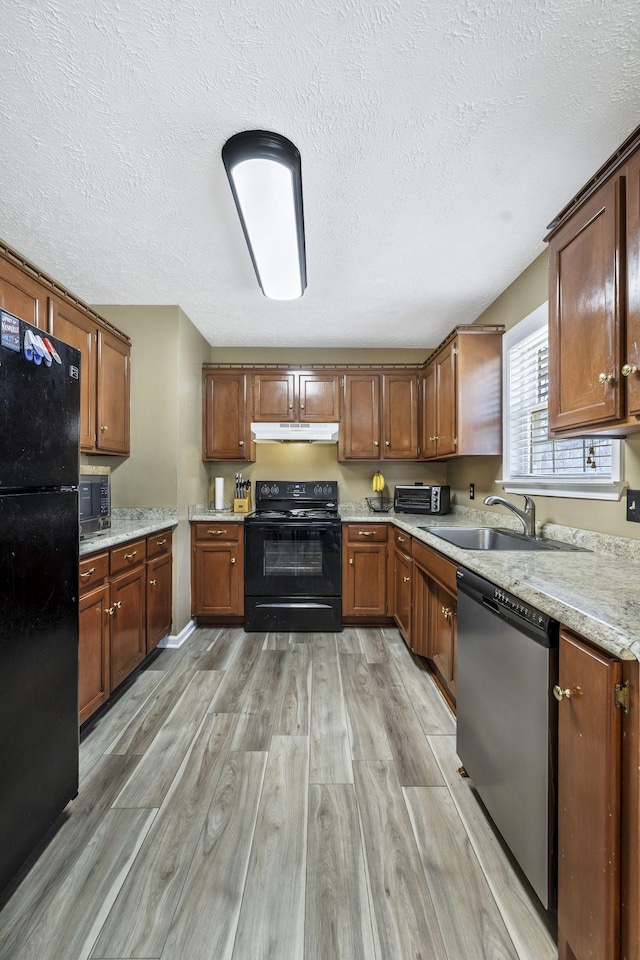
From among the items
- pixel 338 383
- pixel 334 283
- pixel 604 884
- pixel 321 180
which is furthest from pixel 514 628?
pixel 338 383

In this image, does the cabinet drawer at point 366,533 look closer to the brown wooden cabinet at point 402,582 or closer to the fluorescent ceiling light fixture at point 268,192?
the brown wooden cabinet at point 402,582

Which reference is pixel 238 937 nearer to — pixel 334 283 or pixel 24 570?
pixel 24 570

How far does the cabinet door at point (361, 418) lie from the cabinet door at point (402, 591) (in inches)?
41.0

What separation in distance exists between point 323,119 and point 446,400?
6.60 feet

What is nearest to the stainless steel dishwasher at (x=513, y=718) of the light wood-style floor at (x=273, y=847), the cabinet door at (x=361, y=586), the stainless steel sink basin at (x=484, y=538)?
the light wood-style floor at (x=273, y=847)

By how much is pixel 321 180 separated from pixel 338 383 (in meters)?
2.05

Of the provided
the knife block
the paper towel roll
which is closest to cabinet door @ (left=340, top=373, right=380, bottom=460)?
the knife block

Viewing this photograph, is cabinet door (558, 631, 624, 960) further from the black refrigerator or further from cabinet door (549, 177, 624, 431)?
the black refrigerator

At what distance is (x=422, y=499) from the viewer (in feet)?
11.5

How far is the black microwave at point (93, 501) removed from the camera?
2094 millimetres

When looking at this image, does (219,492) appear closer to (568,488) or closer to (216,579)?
(216,579)

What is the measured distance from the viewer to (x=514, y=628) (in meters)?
1.17

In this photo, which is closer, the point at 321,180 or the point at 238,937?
the point at 238,937

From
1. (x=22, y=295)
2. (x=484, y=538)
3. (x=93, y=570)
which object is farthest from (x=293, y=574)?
(x=22, y=295)
